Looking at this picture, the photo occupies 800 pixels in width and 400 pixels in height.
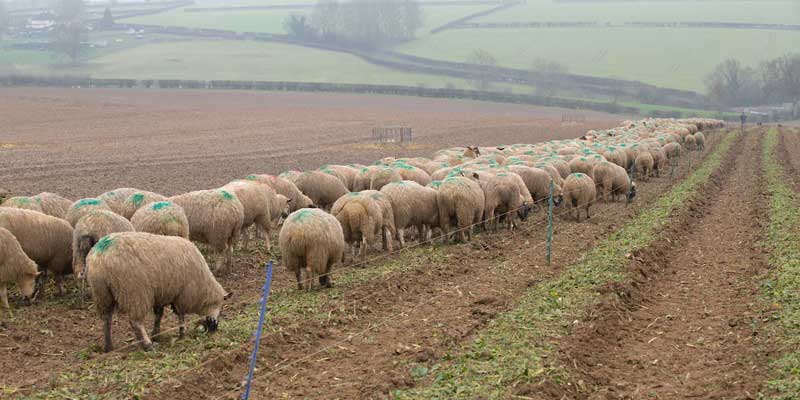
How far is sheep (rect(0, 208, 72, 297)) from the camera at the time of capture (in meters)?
12.5

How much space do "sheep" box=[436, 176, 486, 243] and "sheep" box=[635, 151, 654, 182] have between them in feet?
51.0

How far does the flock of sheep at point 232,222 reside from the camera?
992 centimetres

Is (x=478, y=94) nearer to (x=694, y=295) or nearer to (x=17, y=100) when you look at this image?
(x=17, y=100)

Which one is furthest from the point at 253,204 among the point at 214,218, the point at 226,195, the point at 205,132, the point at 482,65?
the point at 482,65

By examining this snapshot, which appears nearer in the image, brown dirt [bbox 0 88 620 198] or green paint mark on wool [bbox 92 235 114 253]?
green paint mark on wool [bbox 92 235 114 253]

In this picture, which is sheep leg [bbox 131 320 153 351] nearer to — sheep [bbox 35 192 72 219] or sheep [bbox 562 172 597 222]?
sheep [bbox 35 192 72 219]

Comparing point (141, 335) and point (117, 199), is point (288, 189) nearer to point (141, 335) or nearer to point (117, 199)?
point (117, 199)

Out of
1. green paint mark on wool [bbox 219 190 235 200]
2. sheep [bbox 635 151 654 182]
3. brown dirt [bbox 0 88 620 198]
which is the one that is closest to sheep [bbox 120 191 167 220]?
green paint mark on wool [bbox 219 190 235 200]

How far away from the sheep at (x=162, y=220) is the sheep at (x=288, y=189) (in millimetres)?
6002

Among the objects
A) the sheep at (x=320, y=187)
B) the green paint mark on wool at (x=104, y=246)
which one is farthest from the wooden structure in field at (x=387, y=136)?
the green paint mark on wool at (x=104, y=246)

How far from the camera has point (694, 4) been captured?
167000 mm

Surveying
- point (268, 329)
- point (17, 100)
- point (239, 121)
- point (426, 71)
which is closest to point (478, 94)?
point (426, 71)

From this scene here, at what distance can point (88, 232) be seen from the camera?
39.2ft

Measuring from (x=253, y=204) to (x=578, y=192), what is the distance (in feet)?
31.4
